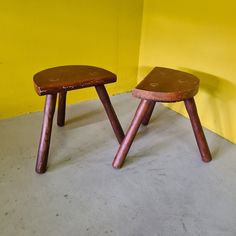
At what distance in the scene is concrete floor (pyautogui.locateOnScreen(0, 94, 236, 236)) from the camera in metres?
0.90

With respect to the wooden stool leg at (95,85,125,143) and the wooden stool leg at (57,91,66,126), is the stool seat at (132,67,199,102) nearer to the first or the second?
the wooden stool leg at (95,85,125,143)

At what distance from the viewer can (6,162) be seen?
119cm

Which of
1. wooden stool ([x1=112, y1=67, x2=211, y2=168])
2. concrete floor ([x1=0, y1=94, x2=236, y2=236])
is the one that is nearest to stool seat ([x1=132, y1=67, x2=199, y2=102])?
wooden stool ([x1=112, y1=67, x2=211, y2=168])

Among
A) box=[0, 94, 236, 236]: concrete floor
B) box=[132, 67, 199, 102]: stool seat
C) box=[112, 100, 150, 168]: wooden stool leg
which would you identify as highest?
box=[132, 67, 199, 102]: stool seat

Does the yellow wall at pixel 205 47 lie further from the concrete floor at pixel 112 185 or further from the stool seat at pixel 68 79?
the stool seat at pixel 68 79

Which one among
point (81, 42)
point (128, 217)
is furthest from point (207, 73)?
point (128, 217)

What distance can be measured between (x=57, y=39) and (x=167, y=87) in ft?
2.54

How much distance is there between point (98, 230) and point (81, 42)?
1.14 meters

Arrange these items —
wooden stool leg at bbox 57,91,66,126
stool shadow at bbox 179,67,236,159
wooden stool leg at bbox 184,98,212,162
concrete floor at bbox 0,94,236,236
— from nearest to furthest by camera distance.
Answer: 1. concrete floor at bbox 0,94,236,236
2. wooden stool leg at bbox 184,98,212,162
3. stool shadow at bbox 179,67,236,159
4. wooden stool leg at bbox 57,91,66,126

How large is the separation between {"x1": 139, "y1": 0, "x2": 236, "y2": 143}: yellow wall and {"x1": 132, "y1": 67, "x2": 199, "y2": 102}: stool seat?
22 centimetres

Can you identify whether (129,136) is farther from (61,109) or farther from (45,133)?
(61,109)

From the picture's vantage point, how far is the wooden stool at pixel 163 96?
1.08 m

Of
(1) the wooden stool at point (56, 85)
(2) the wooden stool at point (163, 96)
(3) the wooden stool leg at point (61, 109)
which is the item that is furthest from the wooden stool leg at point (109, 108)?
(3) the wooden stool leg at point (61, 109)

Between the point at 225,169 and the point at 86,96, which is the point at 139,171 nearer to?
the point at 225,169
